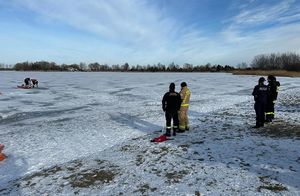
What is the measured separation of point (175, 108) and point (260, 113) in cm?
332

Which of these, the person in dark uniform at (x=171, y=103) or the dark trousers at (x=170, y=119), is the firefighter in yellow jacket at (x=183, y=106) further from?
the person in dark uniform at (x=171, y=103)

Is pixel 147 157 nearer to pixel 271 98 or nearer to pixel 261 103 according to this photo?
pixel 261 103

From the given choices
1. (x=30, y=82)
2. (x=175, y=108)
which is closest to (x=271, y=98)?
(x=175, y=108)

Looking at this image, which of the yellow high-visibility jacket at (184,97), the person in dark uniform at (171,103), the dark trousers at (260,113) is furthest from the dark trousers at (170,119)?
the dark trousers at (260,113)

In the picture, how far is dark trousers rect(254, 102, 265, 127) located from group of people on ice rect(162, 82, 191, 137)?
2538 mm

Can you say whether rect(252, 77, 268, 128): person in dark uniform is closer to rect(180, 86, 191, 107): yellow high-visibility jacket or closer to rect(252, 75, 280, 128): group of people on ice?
rect(252, 75, 280, 128): group of people on ice

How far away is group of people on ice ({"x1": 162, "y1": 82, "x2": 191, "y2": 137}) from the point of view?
33.7ft

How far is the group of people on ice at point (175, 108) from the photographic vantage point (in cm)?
1028

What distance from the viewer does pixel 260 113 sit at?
37.5 ft

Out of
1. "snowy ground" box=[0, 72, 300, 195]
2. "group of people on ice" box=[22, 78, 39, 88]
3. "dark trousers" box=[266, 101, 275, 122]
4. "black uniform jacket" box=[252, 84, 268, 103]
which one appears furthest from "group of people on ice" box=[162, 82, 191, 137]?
"group of people on ice" box=[22, 78, 39, 88]

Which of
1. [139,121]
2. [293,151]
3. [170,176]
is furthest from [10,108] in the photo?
[293,151]

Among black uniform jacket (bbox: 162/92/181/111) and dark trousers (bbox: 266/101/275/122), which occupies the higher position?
black uniform jacket (bbox: 162/92/181/111)

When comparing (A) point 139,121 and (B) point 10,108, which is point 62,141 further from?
(B) point 10,108

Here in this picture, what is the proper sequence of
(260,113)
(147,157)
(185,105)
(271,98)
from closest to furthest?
(147,157) → (185,105) → (260,113) → (271,98)
